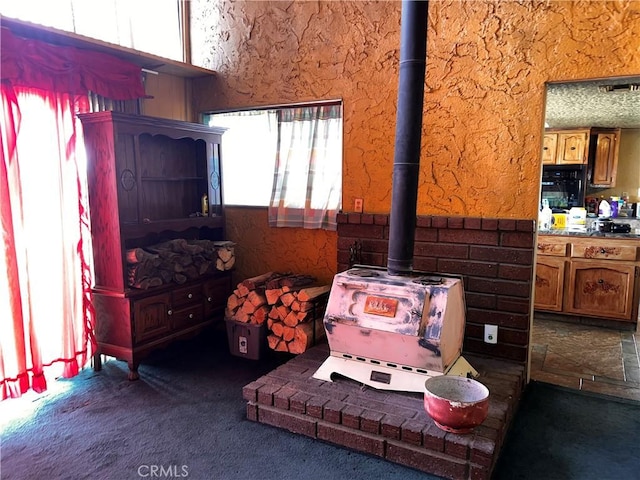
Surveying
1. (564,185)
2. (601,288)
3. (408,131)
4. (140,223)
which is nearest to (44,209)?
(140,223)

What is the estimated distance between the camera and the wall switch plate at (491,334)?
2.76 metres

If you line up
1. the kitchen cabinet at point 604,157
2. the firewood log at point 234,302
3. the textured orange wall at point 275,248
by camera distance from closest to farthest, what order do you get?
the firewood log at point 234,302, the textured orange wall at point 275,248, the kitchen cabinet at point 604,157

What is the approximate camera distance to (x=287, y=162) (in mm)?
3508

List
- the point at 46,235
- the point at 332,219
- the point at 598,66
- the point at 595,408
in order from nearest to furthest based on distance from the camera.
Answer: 1. the point at 598,66
2. the point at 595,408
3. the point at 46,235
4. the point at 332,219

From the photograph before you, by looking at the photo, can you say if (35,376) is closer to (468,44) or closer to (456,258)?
(456,258)

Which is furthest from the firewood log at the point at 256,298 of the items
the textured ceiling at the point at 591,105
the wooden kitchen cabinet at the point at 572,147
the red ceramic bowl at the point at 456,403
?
the wooden kitchen cabinet at the point at 572,147

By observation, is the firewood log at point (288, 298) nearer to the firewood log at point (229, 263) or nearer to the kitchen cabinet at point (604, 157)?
the firewood log at point (229, 263)

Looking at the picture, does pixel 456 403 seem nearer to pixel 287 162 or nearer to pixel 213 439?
pixel 213 439

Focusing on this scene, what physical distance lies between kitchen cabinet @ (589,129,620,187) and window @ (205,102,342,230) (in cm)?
448

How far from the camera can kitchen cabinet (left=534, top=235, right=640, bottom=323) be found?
379 cm

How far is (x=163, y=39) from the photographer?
3580 mm

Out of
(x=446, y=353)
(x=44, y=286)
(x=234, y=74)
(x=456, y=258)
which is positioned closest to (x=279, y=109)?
(x=234, y=74)

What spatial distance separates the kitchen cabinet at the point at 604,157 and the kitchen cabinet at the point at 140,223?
201 inches

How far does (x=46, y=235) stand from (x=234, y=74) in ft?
5.95
